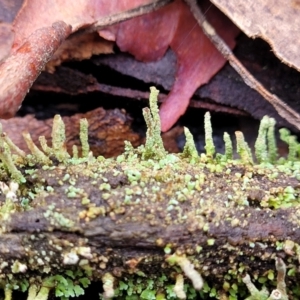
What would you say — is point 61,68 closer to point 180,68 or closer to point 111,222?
point 180,68

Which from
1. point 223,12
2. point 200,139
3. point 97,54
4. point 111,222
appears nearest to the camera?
point 111,222

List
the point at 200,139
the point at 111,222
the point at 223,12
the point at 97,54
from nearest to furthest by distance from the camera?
the point at 111,222
the point at 223,12
the point at 97,54
the point at 200,139

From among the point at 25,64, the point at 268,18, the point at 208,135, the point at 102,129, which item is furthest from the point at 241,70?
the point at 25,64

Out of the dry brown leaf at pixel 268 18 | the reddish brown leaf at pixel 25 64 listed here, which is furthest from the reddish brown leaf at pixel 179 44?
the reddish brown leaf at pixel 25 64

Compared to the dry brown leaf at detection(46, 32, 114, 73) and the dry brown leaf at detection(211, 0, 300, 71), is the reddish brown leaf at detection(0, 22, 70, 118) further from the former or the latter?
the dry brown leaf at detection(211, 0, 300, 71)

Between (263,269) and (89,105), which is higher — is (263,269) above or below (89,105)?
below

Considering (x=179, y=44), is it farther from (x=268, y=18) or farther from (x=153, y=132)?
(x=153, y=132)

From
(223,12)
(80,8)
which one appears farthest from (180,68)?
(80,8)

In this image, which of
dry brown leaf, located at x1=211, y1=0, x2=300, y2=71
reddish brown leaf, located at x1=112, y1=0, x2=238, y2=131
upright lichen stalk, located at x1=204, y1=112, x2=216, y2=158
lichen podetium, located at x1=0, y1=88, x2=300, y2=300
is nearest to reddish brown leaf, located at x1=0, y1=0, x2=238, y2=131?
reddish brown leaf, located at x1=112, y1=0, x2=238, y2=131
